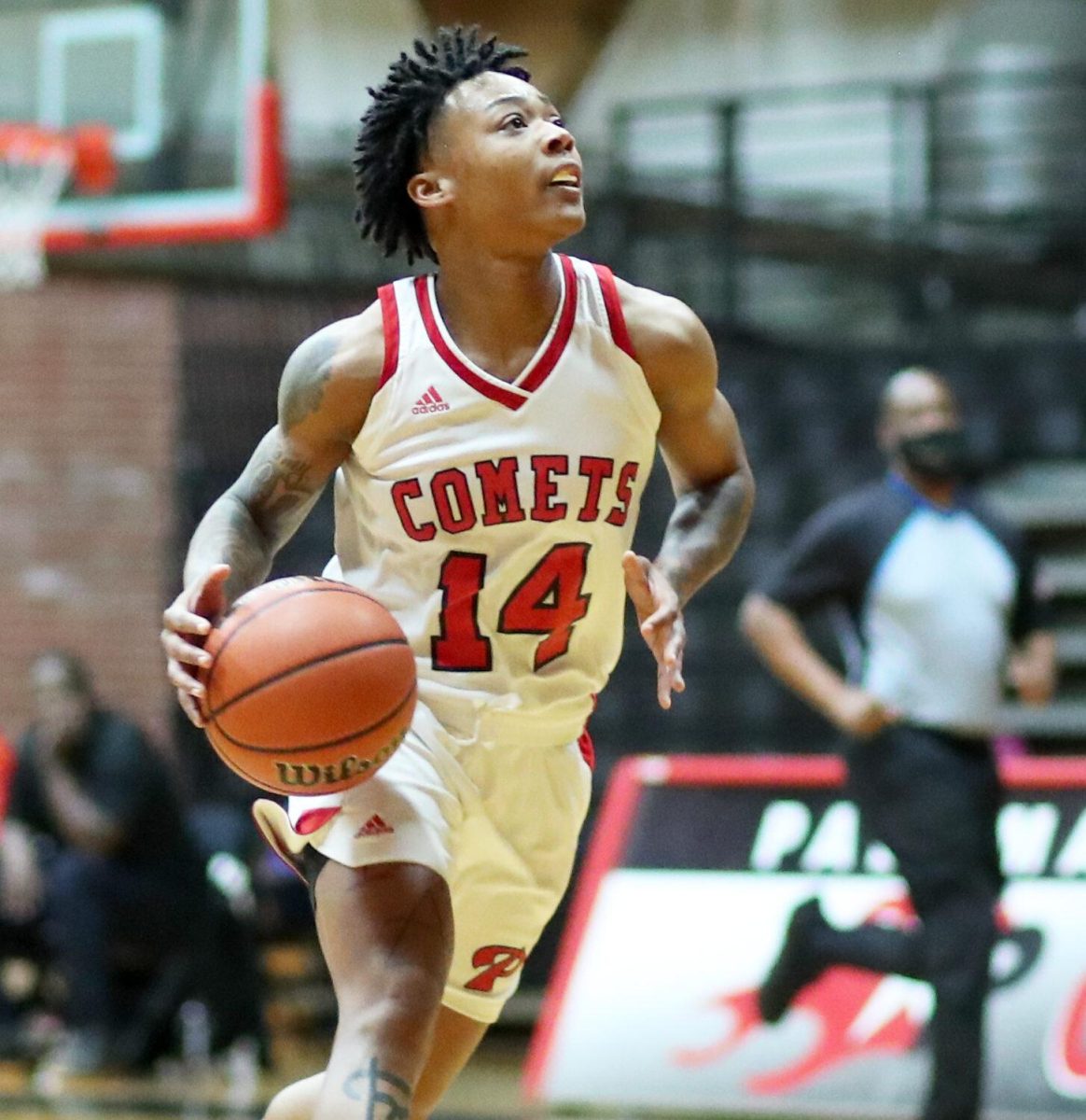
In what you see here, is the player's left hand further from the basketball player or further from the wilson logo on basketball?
the wilson logo on basketball

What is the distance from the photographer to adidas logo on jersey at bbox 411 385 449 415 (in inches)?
144

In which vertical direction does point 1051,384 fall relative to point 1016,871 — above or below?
above

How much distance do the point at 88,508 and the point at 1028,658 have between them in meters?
6.28

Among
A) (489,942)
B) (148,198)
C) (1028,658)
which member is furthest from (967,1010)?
(148,198)

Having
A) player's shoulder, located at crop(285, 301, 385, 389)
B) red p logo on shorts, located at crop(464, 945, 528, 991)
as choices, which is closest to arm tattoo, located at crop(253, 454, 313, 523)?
player's shoulder, located at crop(285, 301, 385, 389)

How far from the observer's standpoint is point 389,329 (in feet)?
12.1

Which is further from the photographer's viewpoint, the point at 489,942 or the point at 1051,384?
the point at 1051,384

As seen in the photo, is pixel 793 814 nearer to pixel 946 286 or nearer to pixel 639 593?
pixel 639 593

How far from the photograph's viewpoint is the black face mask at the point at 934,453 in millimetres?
5992

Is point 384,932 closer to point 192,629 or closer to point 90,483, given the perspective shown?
point 192,629

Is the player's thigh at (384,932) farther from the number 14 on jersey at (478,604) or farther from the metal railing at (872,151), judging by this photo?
the metal railing at (872,151)

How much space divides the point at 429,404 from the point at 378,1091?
3.73ft

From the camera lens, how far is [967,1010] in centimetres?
564

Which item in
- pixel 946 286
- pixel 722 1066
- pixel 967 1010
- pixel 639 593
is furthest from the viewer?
pixel 946 286
